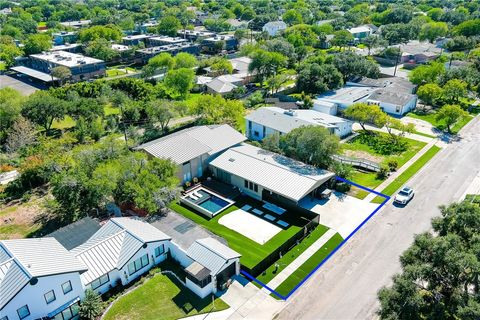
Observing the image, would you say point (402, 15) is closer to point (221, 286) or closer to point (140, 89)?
point (140, 89)

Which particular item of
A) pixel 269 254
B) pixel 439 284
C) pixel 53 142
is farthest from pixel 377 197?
pixel 53 142

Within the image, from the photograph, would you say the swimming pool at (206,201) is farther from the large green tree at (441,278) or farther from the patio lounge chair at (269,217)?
the large green tree at (441,278)

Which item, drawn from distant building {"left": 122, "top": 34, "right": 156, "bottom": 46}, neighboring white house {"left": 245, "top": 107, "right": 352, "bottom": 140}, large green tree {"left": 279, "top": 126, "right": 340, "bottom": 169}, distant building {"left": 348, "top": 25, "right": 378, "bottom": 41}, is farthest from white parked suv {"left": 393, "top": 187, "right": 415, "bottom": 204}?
distant building {"left": 122, "top": 34, "right": 156, "bottom": 46}

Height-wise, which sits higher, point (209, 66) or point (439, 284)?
point (439, 284)

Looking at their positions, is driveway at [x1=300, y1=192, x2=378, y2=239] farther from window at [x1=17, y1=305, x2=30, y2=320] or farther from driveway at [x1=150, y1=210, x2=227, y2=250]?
window at [x1=17, y1=305, x2=30, y2=320]

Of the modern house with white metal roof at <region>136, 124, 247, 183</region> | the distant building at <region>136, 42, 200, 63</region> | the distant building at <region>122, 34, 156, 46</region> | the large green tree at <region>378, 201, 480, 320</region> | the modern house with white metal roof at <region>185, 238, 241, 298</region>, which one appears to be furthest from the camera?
the distant building at <region>122, 34, 156, 46</region>

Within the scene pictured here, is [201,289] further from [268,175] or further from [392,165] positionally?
[392,165]
